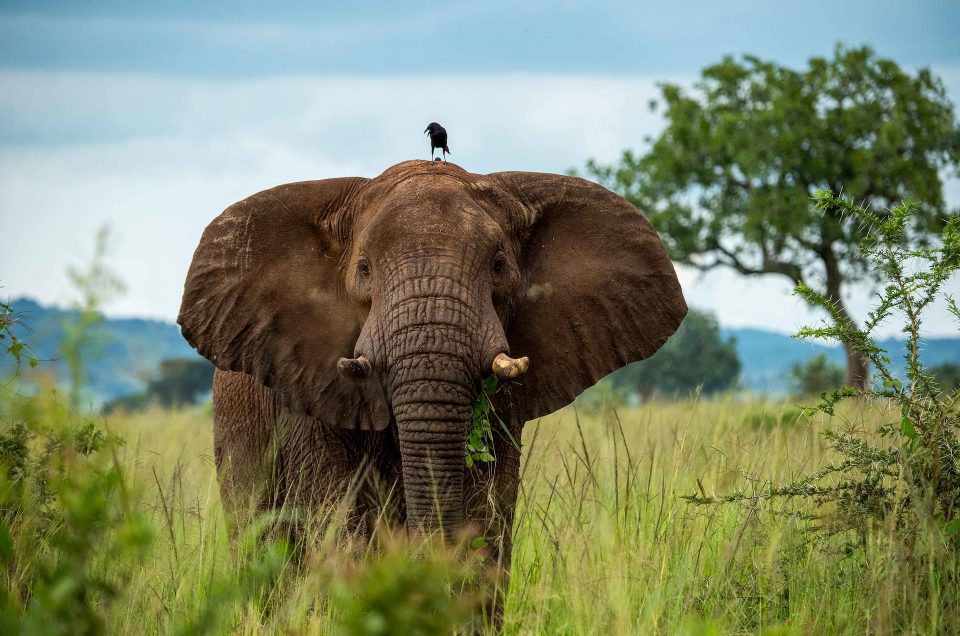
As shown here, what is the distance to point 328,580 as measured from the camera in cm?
361

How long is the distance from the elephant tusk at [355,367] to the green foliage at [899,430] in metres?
1.76

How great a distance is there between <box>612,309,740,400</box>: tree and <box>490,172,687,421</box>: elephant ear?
54262mm

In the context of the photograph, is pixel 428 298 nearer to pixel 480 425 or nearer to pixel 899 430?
pixel 480 425

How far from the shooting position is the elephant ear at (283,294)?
224 inches

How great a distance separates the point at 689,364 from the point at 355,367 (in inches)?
2325

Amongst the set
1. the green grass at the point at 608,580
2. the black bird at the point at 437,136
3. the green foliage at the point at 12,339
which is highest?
the black bird at the point at 437,136

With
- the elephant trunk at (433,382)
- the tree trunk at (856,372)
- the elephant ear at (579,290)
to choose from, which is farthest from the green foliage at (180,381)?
the elephant trunk at (433,382)

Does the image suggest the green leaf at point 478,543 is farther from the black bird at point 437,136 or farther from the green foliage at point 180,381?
the green foliage at point 180,381

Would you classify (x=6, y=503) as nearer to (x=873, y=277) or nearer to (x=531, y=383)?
(x=531, y=383)

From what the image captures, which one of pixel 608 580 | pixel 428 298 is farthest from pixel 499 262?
pixel 608 580

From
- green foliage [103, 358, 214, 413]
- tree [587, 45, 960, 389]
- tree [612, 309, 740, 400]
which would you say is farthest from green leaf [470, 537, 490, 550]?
green foliage [103, 358, 214, 413]

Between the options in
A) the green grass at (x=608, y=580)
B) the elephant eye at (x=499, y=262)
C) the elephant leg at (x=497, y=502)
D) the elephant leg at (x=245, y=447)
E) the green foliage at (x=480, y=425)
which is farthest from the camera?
the elephant leg at (x=245, y=447)

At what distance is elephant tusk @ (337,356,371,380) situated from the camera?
502 centimetres

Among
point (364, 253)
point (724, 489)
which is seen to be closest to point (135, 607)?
point (364, 253)
